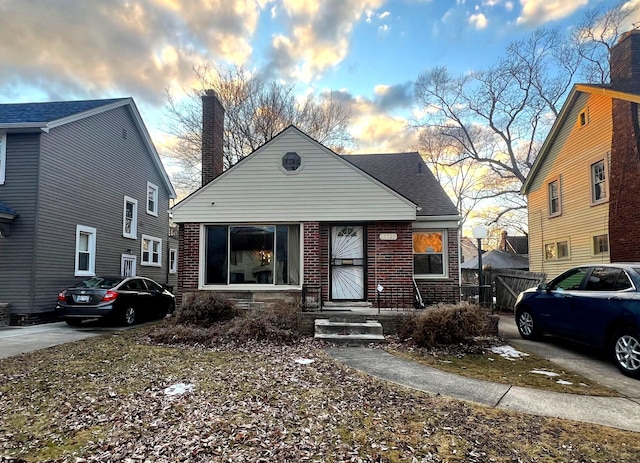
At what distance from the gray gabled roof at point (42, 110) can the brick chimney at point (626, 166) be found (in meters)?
18.2

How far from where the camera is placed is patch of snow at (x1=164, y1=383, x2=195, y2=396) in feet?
15.4

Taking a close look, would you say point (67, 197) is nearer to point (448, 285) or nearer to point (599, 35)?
point (448, 285)

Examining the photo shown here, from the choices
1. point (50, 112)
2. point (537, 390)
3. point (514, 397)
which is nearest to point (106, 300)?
point (50, 112)

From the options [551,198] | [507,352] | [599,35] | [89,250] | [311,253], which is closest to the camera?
[507,352]

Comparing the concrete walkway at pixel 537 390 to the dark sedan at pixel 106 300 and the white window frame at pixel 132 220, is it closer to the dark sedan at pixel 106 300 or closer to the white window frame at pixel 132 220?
the dark sedan at pixel 106 300

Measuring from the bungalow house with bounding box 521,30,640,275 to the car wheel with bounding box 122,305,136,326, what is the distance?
50.2ft

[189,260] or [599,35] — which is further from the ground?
[599,35]

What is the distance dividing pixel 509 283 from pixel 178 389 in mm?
13306

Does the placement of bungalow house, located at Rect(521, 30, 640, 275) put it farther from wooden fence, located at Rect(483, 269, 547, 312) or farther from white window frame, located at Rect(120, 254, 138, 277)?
white window frame, located at Rect(120, 254, 138, 277)

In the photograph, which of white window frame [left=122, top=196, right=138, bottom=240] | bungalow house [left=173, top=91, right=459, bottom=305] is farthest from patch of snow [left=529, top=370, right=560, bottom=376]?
white window frame [left=122, top=196, right=138, bottom=240]

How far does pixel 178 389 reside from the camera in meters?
4.82

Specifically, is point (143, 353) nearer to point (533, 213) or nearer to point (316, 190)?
point (316, 190)

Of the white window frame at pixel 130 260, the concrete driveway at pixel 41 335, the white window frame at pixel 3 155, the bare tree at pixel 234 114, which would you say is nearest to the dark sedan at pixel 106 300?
the concrete driveway at pixel 41 335

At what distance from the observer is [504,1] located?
41.6ft
